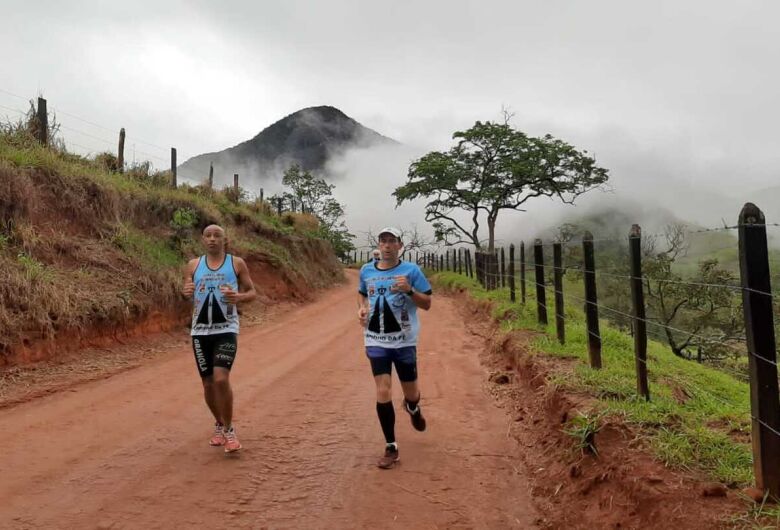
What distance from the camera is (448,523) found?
11.0 feet

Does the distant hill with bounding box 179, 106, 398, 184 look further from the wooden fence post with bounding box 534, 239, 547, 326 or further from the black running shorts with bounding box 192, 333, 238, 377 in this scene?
the black running shorts with bounding box 192, 333, 238, 377

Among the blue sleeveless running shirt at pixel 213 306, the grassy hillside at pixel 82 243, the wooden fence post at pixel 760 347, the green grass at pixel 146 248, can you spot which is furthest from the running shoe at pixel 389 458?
the green grass at pixel 146 248

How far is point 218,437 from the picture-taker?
4480 mm

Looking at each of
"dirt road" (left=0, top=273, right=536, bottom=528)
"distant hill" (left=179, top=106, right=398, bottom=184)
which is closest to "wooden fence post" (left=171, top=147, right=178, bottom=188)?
→ "dirt road" (left=0, top=273, right=536, bottom=528)

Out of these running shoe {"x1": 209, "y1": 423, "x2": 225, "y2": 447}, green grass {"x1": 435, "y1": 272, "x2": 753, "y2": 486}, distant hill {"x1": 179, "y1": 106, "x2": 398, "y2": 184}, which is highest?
distant hill {"x1": 179, "y1": 106, "x2": 398, "y2": 184}

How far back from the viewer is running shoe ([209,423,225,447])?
4449 mm

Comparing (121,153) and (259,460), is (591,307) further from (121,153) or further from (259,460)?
(121,153)

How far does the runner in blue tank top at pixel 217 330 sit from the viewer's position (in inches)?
168

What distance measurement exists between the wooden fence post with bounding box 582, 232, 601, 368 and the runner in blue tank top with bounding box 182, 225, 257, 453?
12.0 feet

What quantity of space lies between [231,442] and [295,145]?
131 metres

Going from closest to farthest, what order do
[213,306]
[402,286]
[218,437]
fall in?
[402,286] → [213,306] → [218,437]

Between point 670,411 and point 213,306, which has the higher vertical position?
point 213,306

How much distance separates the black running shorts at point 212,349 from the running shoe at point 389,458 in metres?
1.41

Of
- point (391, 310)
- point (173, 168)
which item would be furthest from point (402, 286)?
point (173, 168)
